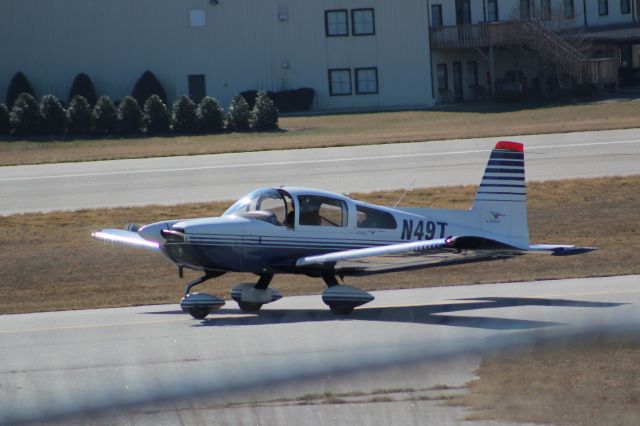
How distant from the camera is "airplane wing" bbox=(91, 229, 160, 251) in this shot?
14.4m

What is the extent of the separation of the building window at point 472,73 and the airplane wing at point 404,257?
46174 mm

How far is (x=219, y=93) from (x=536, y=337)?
50804 millimetres

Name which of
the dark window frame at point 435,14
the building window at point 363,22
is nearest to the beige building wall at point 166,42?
the building window at point 363,22

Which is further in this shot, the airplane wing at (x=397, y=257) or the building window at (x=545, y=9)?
the building window at (x=545, y=9)

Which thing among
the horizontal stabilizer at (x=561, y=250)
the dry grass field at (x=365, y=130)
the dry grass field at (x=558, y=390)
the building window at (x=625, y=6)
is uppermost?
the building window at (x=625, y=6)

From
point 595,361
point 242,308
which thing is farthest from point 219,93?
point 595,361

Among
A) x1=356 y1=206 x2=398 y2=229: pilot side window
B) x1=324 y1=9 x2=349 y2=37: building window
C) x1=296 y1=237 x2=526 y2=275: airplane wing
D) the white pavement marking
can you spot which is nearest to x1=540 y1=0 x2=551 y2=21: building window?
x1=324 y1=9 x2=349 y2=37: building window

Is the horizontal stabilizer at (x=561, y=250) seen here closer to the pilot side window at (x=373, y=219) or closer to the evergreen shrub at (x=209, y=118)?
the pilot side window at (x=373, y=219)

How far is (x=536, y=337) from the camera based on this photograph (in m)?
3.57

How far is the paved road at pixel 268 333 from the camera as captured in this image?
857 cm

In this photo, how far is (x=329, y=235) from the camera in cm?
1291

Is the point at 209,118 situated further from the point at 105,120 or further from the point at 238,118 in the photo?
the point at 105,120

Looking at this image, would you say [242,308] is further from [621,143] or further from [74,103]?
[74,103]

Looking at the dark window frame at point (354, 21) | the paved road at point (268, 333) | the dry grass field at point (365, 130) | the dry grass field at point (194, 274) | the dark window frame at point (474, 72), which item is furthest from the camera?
the dark window frame at point (474, 72)
